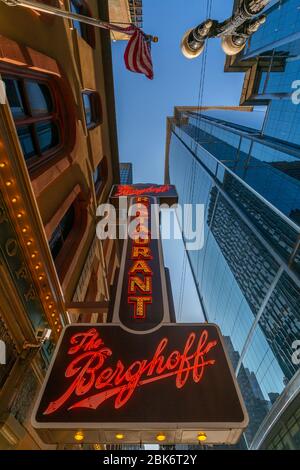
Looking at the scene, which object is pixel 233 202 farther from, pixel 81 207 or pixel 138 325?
pixel 138 325

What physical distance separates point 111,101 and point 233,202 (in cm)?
2536

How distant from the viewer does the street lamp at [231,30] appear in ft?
30.9

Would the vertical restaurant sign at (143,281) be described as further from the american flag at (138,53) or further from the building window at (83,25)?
the building window at (83,25)

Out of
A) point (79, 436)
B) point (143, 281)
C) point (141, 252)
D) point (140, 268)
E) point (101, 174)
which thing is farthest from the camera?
point (101, 174)

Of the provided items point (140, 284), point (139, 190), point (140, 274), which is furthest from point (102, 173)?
point (140, 284)

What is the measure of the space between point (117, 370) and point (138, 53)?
11974 millimetres

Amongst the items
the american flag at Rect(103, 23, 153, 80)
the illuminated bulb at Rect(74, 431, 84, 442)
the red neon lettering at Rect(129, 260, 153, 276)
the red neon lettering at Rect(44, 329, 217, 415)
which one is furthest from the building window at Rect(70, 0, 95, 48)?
the illuminated bulb at Rect(74, 431, 84, 442)

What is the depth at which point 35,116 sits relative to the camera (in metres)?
8.88

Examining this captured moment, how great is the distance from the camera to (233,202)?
3634cm

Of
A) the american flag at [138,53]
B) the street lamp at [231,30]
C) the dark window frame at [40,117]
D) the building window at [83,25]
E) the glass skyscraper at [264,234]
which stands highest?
the building window at [83,25]

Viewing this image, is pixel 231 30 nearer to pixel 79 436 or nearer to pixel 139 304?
pixel 139 304

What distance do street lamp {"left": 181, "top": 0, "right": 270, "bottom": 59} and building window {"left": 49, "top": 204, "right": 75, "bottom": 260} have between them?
1264 centimetres

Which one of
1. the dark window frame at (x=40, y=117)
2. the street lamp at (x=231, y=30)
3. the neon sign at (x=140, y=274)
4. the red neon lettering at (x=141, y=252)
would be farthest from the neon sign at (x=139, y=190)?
the street lamp at (x=231, y=30)

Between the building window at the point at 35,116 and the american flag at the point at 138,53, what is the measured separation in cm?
388
